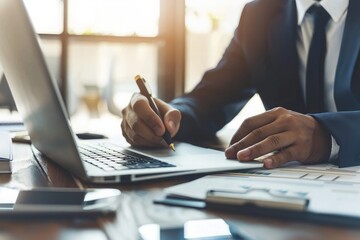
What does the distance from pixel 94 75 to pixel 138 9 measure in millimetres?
711

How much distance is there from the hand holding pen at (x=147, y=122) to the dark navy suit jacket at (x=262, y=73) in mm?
207

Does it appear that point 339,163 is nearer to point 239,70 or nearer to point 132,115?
point 132,115

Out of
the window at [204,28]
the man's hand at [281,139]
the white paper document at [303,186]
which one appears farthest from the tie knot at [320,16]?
the window at [204,28]

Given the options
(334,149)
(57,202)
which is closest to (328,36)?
(334,149)

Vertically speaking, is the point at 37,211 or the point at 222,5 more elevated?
the point at 222,5

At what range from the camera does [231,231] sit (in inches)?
18.8

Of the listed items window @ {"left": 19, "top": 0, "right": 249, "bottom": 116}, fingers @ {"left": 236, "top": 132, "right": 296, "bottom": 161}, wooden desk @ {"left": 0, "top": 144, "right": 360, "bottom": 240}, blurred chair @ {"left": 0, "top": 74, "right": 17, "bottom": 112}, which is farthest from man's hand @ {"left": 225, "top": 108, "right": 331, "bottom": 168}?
window @ {"left": 19, "top": 0, "right": 249, "bottom": 116}

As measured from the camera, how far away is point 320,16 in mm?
1245

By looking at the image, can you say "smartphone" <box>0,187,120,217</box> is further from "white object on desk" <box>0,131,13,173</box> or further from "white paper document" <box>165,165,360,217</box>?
"white object on desk" <box>0,131,13,173</box>

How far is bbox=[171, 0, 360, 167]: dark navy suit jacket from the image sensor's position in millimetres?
1173

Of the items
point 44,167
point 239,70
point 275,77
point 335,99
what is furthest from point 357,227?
point 239,70

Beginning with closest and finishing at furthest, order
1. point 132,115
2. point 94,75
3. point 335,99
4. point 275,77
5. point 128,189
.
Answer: point 128,189
point 132,115
point 335,99
point 275,77
point 94,75

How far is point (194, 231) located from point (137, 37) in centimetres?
292

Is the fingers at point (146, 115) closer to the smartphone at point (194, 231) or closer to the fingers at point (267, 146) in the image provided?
the fingers at point (267, 146)
